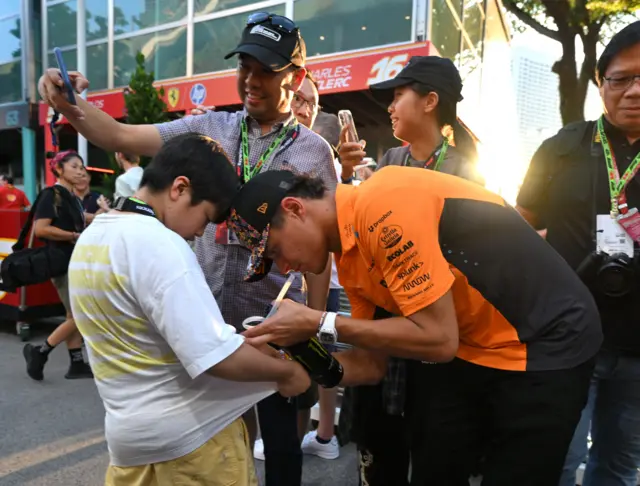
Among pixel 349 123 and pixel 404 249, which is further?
pixel 349 123

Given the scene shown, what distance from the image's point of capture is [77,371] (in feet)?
14.1

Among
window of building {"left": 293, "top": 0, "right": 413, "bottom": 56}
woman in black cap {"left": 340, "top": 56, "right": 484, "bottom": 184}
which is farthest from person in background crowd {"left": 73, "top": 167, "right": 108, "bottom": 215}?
window of building {"left": 293, "top": 0, "right": 413, "bottom": 56}

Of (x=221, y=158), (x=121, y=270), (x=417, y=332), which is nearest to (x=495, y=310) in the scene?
(x=417, y=332)

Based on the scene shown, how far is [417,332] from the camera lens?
1312 mm

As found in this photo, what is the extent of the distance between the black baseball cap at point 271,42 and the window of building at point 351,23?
22.9 feet

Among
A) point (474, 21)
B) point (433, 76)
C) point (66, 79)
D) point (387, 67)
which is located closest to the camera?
point (66, 79)

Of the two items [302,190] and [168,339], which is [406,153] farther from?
[168,339]

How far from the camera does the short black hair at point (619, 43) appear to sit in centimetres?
169

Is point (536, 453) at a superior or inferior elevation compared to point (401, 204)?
inferior

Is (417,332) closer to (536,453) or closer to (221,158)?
(536,453)

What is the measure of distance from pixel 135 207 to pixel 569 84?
10726 mm

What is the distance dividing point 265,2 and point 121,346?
971 cm

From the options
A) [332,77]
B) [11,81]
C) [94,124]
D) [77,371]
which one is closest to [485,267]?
[94,124]

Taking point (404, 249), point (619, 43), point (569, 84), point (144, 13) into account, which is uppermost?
point (144, 13)
